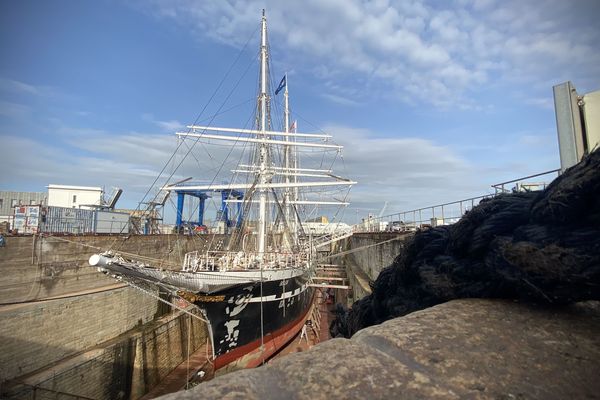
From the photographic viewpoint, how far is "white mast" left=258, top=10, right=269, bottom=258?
17.6m

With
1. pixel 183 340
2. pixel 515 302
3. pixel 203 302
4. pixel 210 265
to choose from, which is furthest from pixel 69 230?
pixel 515 302

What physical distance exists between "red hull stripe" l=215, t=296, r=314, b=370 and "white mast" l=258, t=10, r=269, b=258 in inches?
169

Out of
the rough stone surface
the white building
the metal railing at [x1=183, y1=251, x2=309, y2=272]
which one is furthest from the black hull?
the white building

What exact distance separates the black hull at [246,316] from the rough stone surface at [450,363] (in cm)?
1119

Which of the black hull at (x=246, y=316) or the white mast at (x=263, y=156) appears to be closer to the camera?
the black hull at (x=246, y=316)

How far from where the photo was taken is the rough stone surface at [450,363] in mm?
1180

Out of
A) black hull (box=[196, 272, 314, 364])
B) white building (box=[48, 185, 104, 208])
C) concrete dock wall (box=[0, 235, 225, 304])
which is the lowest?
black hull (box=[196, 272, 314, 364])

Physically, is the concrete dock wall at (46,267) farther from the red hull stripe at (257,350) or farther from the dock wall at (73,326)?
the red hull stripe at (257,350)

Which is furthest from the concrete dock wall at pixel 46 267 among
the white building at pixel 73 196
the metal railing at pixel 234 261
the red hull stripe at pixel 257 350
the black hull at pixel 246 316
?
the white building at pixel 73 196

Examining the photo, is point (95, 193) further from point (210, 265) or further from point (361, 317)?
point (361, 317)

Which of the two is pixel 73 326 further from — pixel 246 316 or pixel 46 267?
pixel 246 316

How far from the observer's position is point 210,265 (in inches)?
550

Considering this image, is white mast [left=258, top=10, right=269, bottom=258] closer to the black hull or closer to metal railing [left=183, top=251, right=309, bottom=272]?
metal railing [left=183, top=251, right=309, bottom=272]

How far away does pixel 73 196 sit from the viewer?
2931cm
